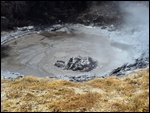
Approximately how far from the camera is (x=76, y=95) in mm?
37969

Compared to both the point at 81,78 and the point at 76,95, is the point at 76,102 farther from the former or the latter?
the point at 81,78

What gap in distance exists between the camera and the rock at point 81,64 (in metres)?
56.7

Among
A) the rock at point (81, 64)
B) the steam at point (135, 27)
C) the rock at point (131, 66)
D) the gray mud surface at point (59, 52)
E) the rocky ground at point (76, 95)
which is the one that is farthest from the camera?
the steam at point (135, 27)

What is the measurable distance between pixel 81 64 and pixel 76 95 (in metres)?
19.4

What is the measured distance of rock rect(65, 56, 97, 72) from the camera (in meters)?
56.7

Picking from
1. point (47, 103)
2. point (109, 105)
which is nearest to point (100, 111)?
point (109, 105)

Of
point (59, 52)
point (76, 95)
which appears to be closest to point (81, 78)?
point (59, 52)

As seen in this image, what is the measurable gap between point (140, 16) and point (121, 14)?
4268 millimetres

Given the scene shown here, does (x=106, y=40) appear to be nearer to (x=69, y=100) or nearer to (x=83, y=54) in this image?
(x=83, y=54)

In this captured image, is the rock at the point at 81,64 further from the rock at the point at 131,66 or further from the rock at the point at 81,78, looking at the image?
the rock at the point at 131,66

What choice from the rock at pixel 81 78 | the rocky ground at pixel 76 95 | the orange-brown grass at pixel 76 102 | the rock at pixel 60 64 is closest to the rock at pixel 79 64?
the rock at pixel 60 64

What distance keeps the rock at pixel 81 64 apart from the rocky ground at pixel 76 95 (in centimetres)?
1069

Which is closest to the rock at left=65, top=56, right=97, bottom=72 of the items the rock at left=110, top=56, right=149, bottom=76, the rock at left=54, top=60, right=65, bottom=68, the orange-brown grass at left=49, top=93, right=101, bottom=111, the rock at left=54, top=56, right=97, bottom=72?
the rock at left=54, top=56, right=97, bottom=72

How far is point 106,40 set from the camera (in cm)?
6850
